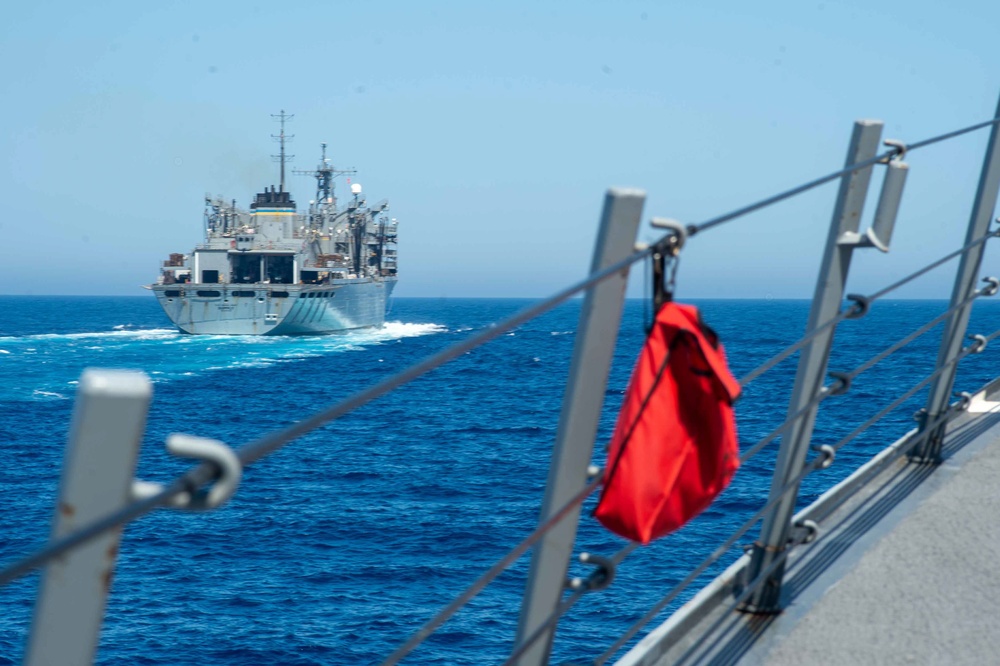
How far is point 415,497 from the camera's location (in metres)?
19.9

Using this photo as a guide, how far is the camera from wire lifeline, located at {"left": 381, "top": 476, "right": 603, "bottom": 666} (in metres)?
1.61

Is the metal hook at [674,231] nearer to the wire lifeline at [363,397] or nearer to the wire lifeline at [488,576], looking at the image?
the wire lifeline at [363,397]

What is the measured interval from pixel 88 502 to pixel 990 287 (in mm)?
3536

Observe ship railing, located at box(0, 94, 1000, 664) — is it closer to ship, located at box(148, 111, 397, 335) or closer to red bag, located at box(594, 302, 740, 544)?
red bag, located at box(594, 302, 740, 544)

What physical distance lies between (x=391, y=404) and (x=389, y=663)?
113ft

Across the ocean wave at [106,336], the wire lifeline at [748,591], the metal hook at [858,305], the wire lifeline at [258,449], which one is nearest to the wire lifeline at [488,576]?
the wire lifeline at [258,449]

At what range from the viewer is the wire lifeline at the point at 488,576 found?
5.29 feet

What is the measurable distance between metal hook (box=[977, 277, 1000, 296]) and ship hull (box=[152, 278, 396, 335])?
183ft

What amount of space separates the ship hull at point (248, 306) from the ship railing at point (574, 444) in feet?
184

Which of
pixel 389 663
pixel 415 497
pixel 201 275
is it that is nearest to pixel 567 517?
pixel 389 663

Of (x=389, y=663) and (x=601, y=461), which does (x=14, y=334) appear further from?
(x=389, y=663)

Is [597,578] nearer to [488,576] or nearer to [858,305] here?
[488,576]

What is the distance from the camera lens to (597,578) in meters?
1.91

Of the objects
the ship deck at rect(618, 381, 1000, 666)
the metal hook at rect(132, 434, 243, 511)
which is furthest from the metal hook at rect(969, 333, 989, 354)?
the metal hook at rect(132, 434, 243, 511)
